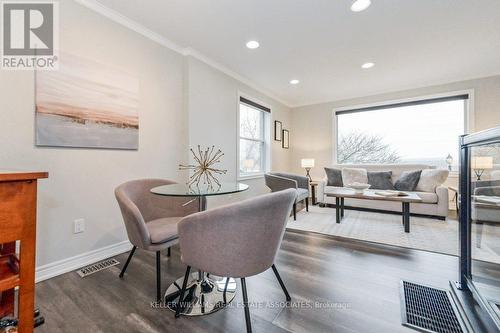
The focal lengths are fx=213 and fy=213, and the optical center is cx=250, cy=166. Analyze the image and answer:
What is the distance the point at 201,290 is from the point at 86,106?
1.85 metres

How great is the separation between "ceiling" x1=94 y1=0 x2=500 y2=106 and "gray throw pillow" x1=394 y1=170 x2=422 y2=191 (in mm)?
1691

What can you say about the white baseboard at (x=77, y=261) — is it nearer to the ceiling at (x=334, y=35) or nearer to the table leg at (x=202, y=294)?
the table leg at (x=202, y=294)

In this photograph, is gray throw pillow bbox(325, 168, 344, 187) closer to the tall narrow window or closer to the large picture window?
the large picture window

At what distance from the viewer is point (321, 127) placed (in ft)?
17.0

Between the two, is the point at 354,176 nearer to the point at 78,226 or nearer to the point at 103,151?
the point at 103,151

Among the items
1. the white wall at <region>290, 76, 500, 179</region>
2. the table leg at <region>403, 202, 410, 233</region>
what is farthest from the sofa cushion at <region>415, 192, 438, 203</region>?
the white wall at <region>290, 76, 500, 179</region>

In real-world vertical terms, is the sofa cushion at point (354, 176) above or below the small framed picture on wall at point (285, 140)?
below

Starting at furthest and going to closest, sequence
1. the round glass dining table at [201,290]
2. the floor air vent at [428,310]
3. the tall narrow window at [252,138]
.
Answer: the tall narrow window at [252,138] < the round glass dining table at [201,290] < the floor air vent at [428,310]

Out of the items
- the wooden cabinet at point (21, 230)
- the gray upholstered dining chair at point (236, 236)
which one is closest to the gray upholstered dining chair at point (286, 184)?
the gray upholstered dining chair at point (236, 236)

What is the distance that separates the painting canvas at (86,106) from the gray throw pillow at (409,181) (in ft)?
13.7

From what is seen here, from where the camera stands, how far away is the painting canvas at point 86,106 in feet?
5.56

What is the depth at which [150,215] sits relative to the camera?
6.21 feet

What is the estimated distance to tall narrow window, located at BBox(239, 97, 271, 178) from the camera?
402cm

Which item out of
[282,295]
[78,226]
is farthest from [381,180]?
[78,226]
